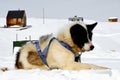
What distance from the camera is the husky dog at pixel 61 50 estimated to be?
674 cm

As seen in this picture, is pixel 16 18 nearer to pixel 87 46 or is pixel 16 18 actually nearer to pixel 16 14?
pixel 16 14

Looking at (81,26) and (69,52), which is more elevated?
(81,26)

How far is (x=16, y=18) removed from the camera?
2864 inches

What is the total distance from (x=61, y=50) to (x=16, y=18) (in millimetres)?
66553

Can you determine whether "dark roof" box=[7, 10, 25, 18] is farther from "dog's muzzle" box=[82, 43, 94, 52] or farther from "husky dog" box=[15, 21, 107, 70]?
"dog's muzzle" box=[82, 43, 94, 52]

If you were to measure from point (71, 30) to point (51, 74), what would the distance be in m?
1.37

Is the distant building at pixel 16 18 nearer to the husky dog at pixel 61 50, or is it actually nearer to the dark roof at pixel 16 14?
the dark roof at pixel 16 14

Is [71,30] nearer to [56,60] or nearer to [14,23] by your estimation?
[56,60]

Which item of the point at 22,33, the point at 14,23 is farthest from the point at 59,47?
the point at 14,23

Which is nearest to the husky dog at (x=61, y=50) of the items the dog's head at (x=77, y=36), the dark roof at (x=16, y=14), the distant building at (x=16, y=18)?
the dog's head at (x=77, y=36)

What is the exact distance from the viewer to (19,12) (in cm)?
7519

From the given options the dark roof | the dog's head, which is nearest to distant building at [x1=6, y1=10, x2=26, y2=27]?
the dark roof

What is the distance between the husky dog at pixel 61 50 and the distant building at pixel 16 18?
213 ft

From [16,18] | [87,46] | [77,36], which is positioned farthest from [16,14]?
[87,46]
